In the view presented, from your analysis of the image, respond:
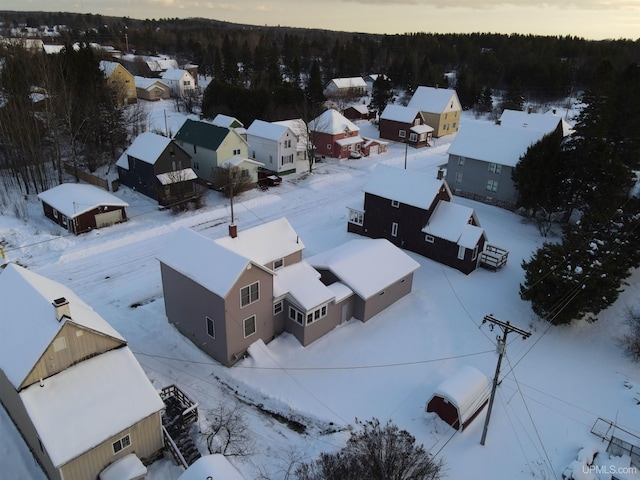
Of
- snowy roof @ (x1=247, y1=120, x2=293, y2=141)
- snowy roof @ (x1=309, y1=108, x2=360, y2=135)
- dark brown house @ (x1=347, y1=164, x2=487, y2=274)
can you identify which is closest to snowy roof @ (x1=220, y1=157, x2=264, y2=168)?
snowy roof @ (x1=247, y1=120, x2=293, y2=141)

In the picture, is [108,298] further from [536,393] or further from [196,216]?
[536,393]

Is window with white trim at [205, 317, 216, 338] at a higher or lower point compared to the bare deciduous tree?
higher

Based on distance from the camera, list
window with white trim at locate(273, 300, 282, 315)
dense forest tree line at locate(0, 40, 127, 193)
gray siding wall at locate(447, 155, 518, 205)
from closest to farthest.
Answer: window with white trim at locate(273, 300, 282, 315), dense forest tree line at locate(0, 40, 127, 193), gray siding wall at locate(447, 155, 518, 205)

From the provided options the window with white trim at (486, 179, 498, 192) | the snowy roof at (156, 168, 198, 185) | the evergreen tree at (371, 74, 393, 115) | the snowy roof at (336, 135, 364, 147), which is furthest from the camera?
the evergreen tree at (371, 74, 393, 115)

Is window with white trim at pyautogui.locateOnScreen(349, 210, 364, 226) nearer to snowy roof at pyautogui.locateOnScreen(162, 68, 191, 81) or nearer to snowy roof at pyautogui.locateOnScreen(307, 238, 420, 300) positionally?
snowy roof at pyautogui.locateOnScreen(307, 238, 420, 300)

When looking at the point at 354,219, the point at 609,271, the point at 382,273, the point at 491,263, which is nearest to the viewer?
the point at 609,271

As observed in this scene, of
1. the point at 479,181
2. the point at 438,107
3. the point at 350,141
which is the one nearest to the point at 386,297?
the point at 479,181

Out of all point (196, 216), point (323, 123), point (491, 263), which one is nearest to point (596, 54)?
point (323, 123)
